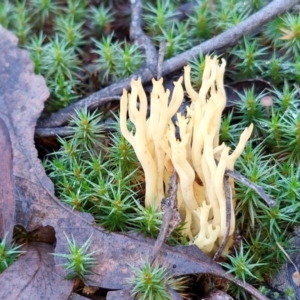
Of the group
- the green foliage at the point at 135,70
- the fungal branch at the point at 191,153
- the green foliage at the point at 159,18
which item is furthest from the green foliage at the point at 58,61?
the fungal branch at the point at 191,153

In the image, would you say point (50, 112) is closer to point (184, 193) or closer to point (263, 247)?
point (184, 193)

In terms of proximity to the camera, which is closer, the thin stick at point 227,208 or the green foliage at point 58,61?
the thin stick at point 227,208

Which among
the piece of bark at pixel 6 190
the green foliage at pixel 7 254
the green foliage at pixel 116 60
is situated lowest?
the green foliage at pixel 7 254

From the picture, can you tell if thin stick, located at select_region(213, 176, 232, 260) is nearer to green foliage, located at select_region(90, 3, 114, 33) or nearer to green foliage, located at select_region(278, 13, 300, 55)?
green foliage, located at select_region(278, 13, 300, 55)

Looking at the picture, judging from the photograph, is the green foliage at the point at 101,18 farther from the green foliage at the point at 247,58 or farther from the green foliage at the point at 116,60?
the green foliage at the point at 247,58

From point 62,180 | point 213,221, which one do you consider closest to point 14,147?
point 62,180

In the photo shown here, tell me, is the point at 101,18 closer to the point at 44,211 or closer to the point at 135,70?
the point at 135,70

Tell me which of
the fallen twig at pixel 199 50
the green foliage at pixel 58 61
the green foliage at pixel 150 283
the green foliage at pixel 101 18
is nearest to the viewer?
the green foliage at pixel 150 283
